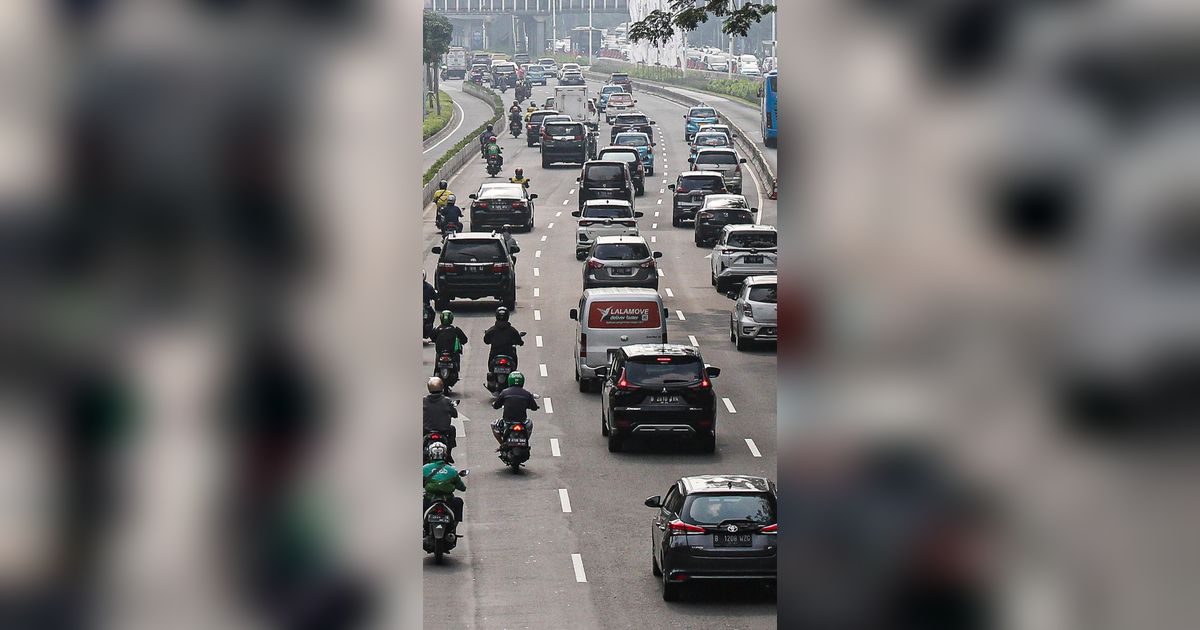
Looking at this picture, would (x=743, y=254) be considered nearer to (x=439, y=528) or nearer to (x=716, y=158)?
(x=716, y=158)

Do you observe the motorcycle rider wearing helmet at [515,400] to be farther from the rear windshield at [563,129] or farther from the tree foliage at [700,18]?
the rear windshield at [563,129]

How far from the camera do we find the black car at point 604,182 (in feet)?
202

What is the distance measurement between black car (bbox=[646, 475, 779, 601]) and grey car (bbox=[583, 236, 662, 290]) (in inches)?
913

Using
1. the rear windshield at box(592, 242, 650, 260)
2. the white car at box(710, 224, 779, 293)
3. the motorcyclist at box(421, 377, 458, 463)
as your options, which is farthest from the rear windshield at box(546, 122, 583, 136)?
the motorcyclist at box(421, 377, 458, 463)

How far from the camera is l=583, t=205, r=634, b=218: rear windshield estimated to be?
174 ft

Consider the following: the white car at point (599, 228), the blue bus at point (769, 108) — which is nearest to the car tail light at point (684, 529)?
the white car at point (599, 228)

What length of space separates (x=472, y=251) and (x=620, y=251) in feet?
10.8

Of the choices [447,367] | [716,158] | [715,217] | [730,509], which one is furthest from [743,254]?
[730,509]

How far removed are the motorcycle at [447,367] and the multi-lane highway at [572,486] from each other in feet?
1.65

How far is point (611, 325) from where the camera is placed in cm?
3269
